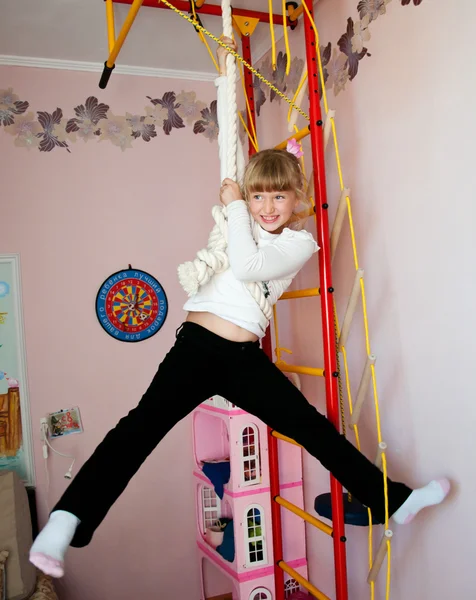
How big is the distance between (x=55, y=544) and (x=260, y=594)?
1.37m

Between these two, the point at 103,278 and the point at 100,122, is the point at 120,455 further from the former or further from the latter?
the point at 100,122

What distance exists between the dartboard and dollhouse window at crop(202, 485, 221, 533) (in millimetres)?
870

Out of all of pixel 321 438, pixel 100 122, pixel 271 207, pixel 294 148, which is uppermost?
pixel 100 122

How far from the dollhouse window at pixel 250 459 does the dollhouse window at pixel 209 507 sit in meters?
0.48

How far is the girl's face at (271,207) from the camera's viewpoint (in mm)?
1854

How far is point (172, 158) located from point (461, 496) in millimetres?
2212

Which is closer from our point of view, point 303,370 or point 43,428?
point 303,370

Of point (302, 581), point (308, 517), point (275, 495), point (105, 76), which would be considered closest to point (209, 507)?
point (275, 495)

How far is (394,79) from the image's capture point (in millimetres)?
1980

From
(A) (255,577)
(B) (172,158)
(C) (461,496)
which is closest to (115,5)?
(B) (172,158)

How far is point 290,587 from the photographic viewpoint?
270cm

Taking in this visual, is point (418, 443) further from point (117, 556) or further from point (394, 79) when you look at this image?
point (117, 556)

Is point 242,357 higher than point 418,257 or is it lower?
lower

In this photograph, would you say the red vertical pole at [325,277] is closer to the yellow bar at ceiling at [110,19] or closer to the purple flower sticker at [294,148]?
the purple flower sticker at [294,148]
